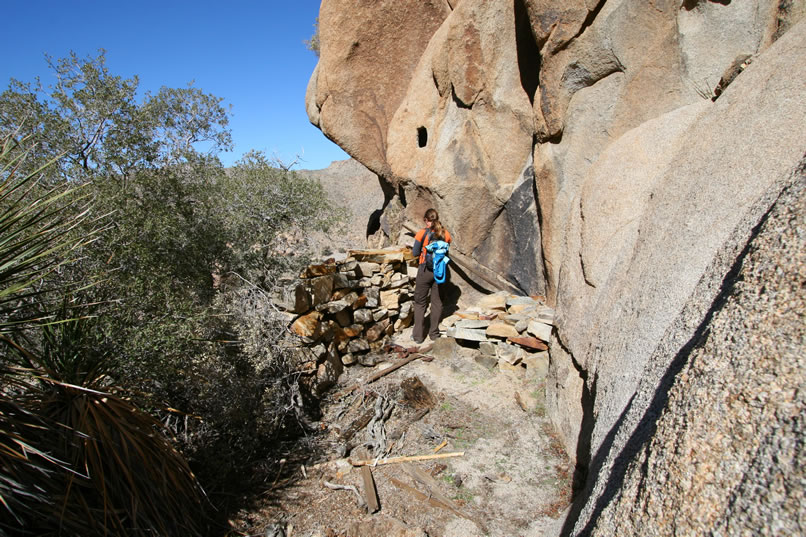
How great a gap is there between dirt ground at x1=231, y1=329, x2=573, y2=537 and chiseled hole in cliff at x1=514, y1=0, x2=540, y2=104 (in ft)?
13.4

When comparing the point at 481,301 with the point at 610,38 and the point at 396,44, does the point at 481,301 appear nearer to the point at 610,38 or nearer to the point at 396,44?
the point at 610,38

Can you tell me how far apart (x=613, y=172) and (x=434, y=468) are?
3.35 meters

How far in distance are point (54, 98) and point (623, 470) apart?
21.9 ft

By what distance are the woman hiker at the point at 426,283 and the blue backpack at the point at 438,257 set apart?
0.08 m

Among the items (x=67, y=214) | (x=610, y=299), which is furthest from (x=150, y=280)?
(x=610, y=299)

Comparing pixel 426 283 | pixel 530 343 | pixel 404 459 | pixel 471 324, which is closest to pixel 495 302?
pixel 471 324

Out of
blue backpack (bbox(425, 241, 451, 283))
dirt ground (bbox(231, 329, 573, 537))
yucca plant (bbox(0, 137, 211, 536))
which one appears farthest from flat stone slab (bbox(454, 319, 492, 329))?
yucca plant (bbox(0, 137, 211, 536))

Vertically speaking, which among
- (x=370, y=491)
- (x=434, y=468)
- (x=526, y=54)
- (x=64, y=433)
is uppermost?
(x=526, y=54)

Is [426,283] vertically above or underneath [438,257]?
underneath

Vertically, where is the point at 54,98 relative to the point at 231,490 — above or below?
above

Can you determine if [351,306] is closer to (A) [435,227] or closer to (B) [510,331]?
(A) [435,227]

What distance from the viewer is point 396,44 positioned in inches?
329

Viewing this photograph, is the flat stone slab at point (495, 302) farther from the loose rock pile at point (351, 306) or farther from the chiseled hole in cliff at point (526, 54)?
the chiseled hole in cliff at point (526, 54)

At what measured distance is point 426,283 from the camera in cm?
649
